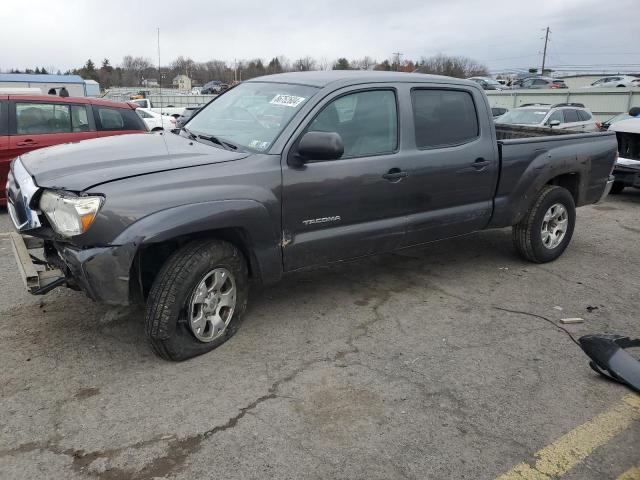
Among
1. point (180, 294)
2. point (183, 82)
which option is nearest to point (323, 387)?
point (180, 294)

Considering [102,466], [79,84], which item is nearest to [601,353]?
[102,466]

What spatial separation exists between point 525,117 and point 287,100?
11.1 metres

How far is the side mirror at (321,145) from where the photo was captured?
3.57 meters

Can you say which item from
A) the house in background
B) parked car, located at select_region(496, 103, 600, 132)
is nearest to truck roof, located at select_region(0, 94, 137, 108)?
parked car, located at select_region(496, 103, 600, 132)

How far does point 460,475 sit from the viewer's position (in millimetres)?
2592

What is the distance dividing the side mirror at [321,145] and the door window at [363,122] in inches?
10.7

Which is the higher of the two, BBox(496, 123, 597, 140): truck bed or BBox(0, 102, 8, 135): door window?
BBox(0, 102, 8, 135): door window

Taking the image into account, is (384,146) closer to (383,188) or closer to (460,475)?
(383,188)

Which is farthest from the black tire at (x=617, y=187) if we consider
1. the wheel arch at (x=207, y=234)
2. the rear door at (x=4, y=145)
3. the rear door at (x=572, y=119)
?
the rear door at (x=4, y=145)

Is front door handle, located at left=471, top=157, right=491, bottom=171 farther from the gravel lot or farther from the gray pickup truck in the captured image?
the gravel lot

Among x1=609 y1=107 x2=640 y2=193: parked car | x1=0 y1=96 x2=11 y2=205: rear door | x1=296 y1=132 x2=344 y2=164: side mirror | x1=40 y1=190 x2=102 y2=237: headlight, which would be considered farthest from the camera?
x1=609 y1=107 x2=640 y2=193: parked car

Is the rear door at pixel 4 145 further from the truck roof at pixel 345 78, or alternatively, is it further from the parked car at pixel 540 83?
the parked car at pixel 540 83

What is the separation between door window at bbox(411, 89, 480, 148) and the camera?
448 cm

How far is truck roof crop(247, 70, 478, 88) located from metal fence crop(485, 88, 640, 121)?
18174mm
